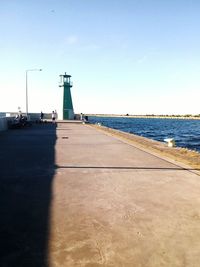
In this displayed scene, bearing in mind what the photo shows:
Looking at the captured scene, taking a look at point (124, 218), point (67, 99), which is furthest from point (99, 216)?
point (67, 99)

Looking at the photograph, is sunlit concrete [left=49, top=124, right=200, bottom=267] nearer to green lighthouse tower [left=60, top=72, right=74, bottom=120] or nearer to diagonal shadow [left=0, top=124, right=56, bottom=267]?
diagonal shadow [left=0, top=124, right=56, bottom=267]

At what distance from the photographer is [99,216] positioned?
6371mm

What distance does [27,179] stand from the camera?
966 centimetres

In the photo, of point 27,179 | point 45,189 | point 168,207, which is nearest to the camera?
point 168,207

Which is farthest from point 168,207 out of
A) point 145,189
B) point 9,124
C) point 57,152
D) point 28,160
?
point 9,124

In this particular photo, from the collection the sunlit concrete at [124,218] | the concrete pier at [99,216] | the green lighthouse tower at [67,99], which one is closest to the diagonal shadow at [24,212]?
the concrete pier at [99,216]

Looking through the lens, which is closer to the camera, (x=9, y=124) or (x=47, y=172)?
(x=47, y=172)

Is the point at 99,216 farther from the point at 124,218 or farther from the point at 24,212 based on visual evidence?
the point at 24,212

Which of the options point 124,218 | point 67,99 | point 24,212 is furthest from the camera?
point 67,99

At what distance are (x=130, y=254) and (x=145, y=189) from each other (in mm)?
3975

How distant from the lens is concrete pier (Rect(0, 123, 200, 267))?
4.62m

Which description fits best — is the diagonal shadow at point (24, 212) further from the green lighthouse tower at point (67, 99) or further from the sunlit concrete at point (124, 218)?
the green lighthouse tower at point (67, 99)

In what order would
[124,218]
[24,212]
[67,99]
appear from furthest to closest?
[67,99] → [24,212] → [124,218]

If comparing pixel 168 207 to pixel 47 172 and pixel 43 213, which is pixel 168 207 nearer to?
pixel 43 213
